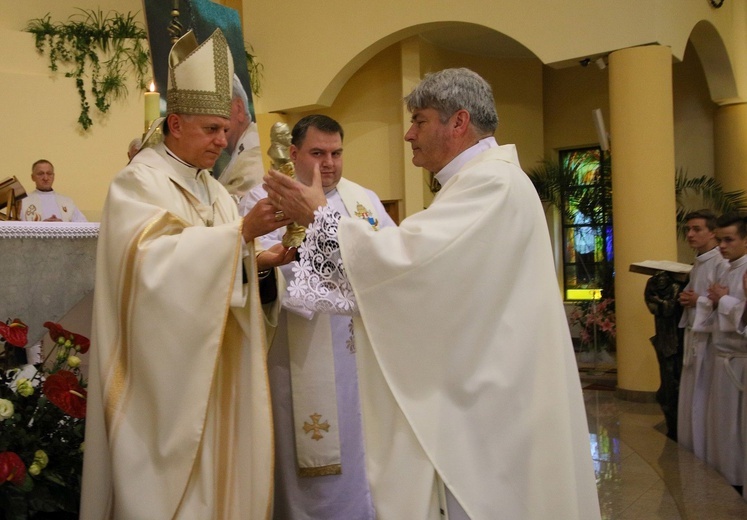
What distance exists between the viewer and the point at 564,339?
2596mm

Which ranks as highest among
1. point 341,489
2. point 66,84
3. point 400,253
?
point 66,84

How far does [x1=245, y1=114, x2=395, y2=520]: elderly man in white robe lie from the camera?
3.39 meters

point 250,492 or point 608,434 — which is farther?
point 608,434

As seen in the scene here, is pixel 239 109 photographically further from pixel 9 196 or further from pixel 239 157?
pixel 9 196

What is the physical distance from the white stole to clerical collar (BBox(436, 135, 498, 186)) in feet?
2.28

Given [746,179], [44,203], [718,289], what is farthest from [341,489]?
[746,179]

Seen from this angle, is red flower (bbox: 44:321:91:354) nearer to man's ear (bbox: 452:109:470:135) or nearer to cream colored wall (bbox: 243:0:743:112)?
man's ear (bbox: 452:109:470:135)

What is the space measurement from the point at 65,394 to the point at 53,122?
6.30m

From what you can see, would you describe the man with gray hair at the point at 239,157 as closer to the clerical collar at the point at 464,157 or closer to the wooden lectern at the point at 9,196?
the wooden lectern at the point at 9,196

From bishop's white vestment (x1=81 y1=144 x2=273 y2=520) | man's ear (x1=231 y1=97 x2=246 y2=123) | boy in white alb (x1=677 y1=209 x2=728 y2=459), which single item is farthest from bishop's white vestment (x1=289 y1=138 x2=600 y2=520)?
boy in white alb (x1=677 y1=209 x2=728 y2=459)

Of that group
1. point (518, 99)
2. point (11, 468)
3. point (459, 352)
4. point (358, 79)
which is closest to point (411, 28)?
point (358, 79)

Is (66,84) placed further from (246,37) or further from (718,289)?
(718,289)

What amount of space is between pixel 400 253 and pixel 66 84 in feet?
23.7

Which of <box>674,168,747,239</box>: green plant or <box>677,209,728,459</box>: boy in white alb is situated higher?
<box>674,168,747,239</box>: green plant
